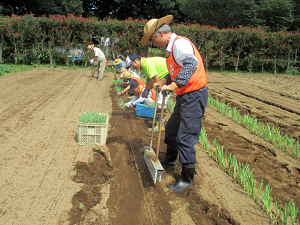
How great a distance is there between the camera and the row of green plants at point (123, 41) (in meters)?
12.3

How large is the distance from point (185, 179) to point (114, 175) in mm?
971

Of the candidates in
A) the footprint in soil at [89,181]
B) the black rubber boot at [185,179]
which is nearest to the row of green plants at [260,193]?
the black rubber boot at [185,179]

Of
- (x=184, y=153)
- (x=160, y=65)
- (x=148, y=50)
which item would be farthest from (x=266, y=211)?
(x=148, y=50)

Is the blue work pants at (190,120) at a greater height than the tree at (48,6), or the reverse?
the tree at (48,6)

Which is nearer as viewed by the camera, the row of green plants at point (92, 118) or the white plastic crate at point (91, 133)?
the white plastic crate at point (91, 133)

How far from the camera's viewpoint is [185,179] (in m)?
2.95

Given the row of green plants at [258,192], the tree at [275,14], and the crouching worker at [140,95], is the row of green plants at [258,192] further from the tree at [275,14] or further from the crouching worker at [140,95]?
the tree at [275,14]

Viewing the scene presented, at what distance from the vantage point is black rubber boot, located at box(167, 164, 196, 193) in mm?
2881

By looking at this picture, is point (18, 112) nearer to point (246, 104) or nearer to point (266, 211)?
point (266, 211)

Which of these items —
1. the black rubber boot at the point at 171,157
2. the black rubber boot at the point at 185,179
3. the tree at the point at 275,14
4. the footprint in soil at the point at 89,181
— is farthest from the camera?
the tree at the point at 275,14

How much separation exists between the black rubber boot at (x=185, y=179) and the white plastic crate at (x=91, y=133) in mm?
1501

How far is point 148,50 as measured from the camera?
13.4 m

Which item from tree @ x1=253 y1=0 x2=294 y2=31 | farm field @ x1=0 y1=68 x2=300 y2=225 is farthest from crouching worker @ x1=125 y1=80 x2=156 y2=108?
tree @ x1=253 y1=0 x2=294 y2=31

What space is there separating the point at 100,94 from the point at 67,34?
6819 millimetres
